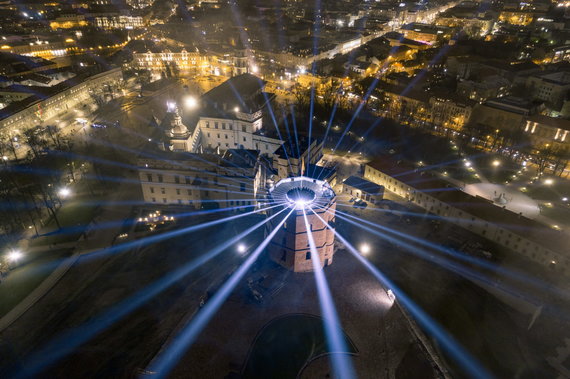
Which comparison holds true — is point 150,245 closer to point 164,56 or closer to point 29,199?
point 29,199

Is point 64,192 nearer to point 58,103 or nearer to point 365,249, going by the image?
point 58,103

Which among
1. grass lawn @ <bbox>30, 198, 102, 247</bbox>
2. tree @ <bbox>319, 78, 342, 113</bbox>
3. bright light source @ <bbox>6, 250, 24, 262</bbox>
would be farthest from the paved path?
tree @ <bbox>319, 78, 342, 113</bbox>

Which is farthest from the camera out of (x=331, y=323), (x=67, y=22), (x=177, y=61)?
(x=67, y=22)

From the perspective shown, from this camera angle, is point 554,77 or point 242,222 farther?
point 554,77

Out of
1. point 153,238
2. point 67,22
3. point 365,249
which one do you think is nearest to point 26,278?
point 153,238

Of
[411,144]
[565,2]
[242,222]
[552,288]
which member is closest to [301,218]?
[242,222]

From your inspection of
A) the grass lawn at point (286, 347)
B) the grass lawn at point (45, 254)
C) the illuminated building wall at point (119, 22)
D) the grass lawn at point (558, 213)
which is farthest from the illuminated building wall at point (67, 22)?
the grass lawn at point (558, 213)

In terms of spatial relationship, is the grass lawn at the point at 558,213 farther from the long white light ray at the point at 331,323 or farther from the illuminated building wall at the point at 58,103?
the illuminated building wall at the point at 58,103
